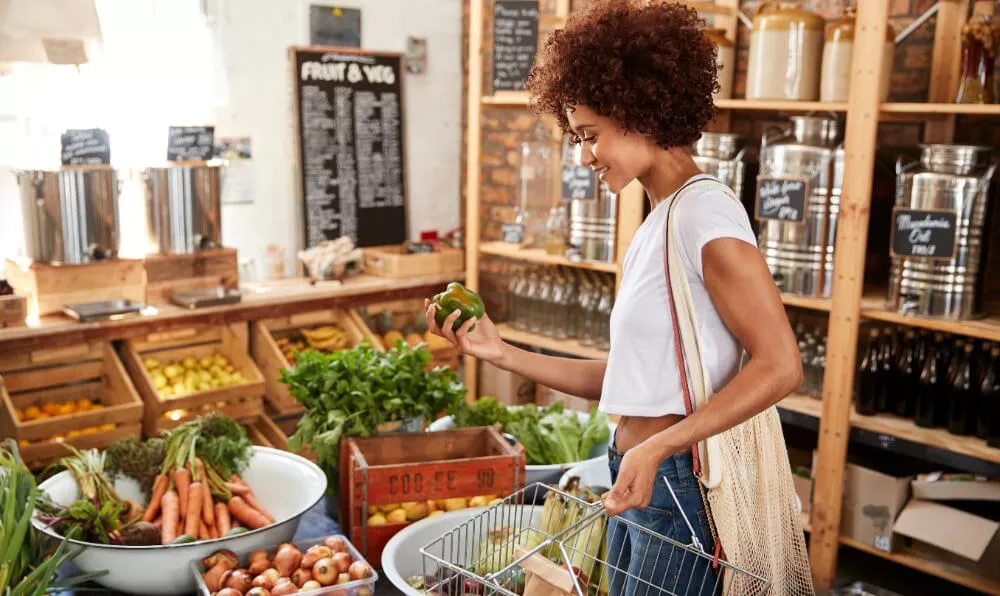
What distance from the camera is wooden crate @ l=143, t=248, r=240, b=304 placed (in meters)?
4.05

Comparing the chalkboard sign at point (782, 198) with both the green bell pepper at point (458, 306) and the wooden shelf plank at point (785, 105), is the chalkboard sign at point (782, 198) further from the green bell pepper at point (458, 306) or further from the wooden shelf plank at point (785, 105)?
the green bell pepper at point (458, 306)

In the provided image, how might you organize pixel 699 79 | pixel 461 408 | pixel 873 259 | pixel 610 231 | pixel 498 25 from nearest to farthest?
1. pixel 699 79
2. pixel 461 408
3. pixel 873 259
4. pixel 610 231
5. pixel 498 25

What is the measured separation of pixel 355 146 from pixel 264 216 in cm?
61

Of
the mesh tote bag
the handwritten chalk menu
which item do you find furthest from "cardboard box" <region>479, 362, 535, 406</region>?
the mesh tote bag

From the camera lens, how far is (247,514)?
212cm

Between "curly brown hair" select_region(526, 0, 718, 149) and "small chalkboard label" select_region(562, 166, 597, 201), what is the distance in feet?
8.10

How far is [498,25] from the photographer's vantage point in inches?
175

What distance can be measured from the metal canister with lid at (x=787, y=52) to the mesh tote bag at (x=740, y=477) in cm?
221

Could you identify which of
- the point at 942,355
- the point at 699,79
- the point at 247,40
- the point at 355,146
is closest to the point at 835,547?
the point at 942,355

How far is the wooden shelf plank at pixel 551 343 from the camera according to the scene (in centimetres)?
420

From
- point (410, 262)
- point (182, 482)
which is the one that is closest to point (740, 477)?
point (182, 482)

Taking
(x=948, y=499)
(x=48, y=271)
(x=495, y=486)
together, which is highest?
(x=48, y=271)

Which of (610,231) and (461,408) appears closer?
(461,408)

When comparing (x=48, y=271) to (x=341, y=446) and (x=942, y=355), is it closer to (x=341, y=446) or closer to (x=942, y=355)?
(x=341, y=446)
